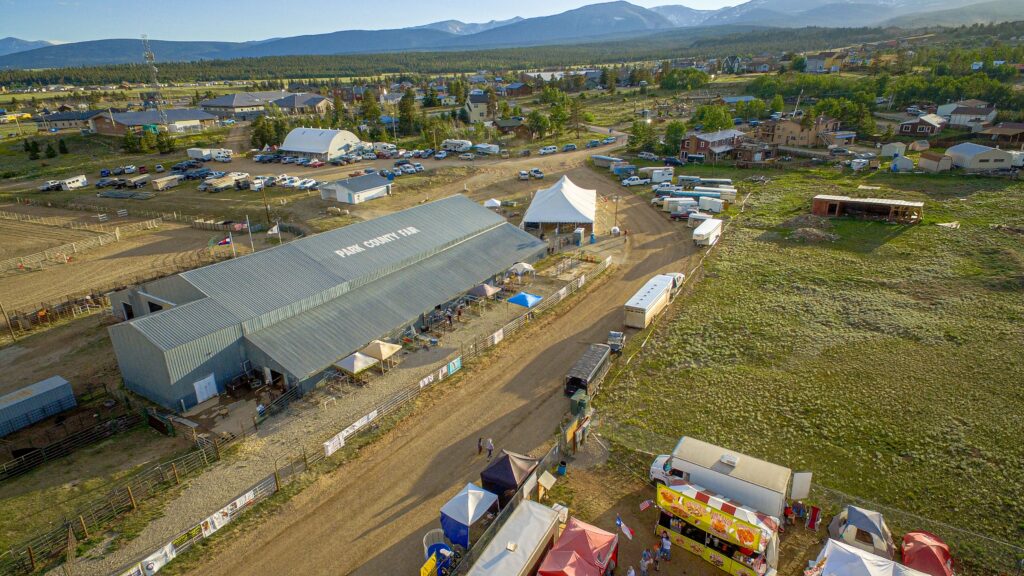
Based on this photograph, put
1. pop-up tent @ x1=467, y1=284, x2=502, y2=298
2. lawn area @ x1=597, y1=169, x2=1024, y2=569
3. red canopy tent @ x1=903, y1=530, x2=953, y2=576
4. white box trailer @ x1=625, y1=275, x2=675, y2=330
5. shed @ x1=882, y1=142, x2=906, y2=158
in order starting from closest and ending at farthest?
1. red canopy tent @ x1=903, y1=530, x2=953, y2=576
2. lawn area @ x1=597, y1=169, x2=1024, y2=569
3. white box trailer @ x1=625, y1=275, x2=675, y2=330
4. pop-up tent @ x1=467, y1=284, x2=502, y2=298
5. shed @ x1=882, y1=142, x2=906, y2=158

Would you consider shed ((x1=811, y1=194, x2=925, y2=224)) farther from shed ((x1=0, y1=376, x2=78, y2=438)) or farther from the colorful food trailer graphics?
shed ((x1=0, y1=376, x2=78, y2=438))

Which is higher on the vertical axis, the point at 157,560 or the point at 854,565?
the point at 854,565

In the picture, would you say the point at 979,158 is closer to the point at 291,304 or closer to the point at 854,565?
the point at 854,565

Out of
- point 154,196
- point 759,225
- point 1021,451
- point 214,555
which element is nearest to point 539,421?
point 214,555

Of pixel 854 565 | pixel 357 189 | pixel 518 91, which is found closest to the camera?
pixel 854 565

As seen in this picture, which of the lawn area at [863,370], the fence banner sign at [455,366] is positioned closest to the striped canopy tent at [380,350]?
the fence banner sign at [455,366]

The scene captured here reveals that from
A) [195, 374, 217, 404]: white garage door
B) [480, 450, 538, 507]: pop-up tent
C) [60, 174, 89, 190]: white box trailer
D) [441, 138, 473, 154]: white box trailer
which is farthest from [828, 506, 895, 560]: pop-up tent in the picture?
[60, 174, 89, 190]: white box trailer

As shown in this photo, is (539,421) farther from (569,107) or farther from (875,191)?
(569,107)

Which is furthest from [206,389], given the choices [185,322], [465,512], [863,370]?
[863,370]
